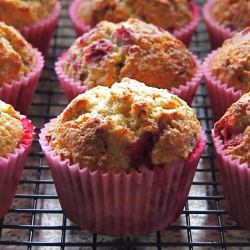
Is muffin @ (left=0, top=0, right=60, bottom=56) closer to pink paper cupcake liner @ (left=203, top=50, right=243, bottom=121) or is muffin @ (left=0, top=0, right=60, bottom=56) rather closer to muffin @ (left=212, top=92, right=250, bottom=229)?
pink paper cupcake liner @ (left=203, top=50, right=243, bottom=121)

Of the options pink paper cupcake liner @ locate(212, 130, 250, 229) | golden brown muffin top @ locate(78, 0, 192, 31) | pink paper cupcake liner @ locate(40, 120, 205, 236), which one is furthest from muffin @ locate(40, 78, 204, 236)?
golden brown muffin top @ locate(78, 0, 192, 31)

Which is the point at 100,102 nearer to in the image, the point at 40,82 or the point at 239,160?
the point at 239,160

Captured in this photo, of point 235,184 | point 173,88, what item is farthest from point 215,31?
point 235,184

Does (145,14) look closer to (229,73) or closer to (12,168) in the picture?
(229,73)

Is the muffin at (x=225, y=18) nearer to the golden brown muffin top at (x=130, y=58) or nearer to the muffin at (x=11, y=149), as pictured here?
the golden brown muffin top at (x=130, y=58)

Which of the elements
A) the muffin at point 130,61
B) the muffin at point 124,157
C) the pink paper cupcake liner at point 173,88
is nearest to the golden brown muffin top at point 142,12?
the muffin at point 130,61
